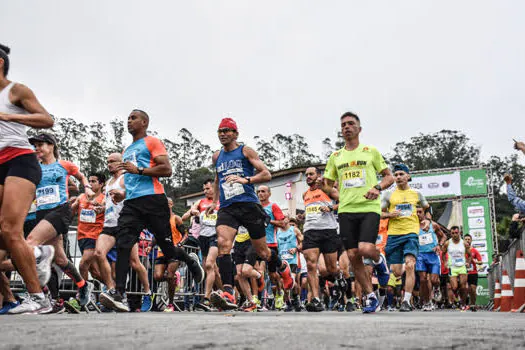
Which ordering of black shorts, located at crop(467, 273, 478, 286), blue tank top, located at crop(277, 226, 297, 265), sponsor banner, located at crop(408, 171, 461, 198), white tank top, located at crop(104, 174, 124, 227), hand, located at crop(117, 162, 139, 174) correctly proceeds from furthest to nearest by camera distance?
sponsor banner, located at crop(408, 171, 461, 198) < black shorts, located at crop(467, 273, 478, 286) < blue tank top, located at crop(277, 226, 297, 265) < white tank top, located at crop(104, 174, 124, 227) < hand, located at crop(117, 162, 139, 174)

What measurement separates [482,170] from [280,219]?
86.6ft

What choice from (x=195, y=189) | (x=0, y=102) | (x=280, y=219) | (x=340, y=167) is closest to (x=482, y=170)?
(x=280, y=219)

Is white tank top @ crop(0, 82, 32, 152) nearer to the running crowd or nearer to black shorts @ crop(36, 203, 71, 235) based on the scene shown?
the running crowd

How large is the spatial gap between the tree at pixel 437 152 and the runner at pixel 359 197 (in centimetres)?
9207

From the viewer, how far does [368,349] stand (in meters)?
2.24

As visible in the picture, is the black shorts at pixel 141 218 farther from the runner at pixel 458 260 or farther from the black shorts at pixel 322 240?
the runner at pixel 458 260

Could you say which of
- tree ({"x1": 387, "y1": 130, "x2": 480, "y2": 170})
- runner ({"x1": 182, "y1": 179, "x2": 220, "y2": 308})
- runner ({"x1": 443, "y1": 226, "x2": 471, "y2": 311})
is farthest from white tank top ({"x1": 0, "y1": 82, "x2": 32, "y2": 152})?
tree ({"x1": 387, "y1": 130, "x2": 480, "y2": 170})

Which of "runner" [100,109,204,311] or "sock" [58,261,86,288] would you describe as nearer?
"runner" [100,109,204,311]

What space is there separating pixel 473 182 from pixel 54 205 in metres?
30.9

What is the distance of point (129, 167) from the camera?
6.88 metres

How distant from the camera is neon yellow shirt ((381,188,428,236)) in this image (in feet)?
32.5

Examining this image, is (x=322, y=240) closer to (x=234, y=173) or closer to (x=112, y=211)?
(x=234, y=173)

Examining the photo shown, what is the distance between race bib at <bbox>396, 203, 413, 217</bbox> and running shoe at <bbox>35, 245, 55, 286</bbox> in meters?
5.98

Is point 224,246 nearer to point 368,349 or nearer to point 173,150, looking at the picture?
point 368,349
